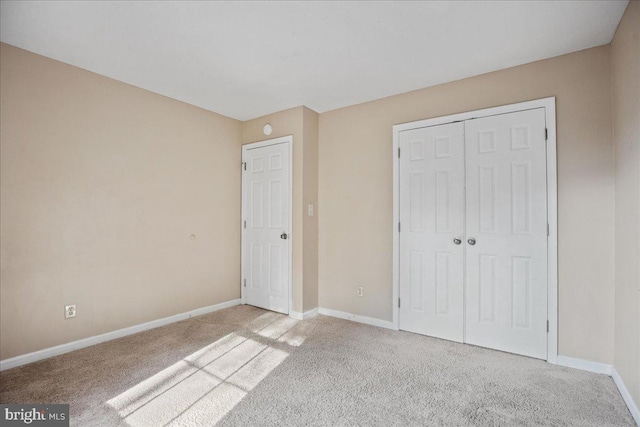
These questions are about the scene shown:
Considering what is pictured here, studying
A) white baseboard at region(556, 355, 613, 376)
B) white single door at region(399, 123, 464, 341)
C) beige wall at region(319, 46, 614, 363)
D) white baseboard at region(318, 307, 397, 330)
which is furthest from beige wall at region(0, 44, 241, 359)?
white baseboard at region(556, 355, 613, 376)

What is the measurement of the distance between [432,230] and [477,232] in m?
0.40

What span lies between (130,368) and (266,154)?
8.60 feet

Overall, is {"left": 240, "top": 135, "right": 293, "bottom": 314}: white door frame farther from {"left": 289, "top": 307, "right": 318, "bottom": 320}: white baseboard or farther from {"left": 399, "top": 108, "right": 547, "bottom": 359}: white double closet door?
{"left": 399, "top": 108, "right": 547, "bottom": 359}: white double closet door

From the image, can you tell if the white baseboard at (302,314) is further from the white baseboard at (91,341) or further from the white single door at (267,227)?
the white baseboard at (91,341)

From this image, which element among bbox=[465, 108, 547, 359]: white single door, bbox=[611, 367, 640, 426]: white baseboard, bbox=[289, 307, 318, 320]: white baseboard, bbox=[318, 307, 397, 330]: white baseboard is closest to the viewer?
bbox=[611, 367, 640, 426]: white baseboard

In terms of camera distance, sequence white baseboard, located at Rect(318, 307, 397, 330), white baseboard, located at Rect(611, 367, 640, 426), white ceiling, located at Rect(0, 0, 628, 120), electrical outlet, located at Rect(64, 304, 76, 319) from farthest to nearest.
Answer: white baseboard, located at Rect(318, 307, 397, 330)
electrical outlet, located at Rect(64, 304, 76, 319)
white ceiling, located at Rect(0, 0, 628, 120)
white baseboard, located at Rect(611, 367, 640, 426)

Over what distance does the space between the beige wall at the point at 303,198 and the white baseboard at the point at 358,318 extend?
0.55 ft

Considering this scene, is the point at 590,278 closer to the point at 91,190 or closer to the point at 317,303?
the point at 317,303

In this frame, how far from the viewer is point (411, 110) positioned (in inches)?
128

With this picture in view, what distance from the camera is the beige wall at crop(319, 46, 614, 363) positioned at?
2373mm

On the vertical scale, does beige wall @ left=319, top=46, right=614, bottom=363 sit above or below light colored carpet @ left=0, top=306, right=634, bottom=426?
above

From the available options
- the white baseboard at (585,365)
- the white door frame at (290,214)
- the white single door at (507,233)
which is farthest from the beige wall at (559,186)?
the white door frame at (290,214)

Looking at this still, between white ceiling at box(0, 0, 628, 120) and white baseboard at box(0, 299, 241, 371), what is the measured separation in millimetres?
2414

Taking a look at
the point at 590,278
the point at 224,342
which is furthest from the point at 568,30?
the point at 224,342
